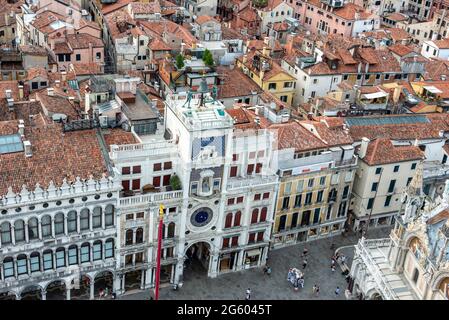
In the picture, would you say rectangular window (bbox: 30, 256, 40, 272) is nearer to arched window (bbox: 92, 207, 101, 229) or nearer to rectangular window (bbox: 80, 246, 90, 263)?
rectangular window (bbox: 80, 246, 90, 263)

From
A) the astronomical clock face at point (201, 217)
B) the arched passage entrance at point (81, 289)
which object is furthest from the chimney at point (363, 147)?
the arched passage entrance at point (81, 289)

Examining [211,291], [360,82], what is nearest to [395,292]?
[211,291]

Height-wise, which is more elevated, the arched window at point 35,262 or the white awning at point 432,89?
the white awning at point 432,89

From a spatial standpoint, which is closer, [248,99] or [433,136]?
[433,136]

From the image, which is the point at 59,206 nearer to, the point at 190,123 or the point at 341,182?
the point at 190,123

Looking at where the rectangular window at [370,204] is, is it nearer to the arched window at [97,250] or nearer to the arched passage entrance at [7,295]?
the arched window at [97,250]

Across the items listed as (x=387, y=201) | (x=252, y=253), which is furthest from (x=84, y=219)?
(x=387, y=201)
